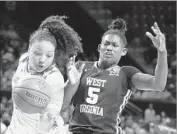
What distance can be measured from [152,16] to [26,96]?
30.1 feet

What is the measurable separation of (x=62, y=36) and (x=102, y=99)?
59 centimetres

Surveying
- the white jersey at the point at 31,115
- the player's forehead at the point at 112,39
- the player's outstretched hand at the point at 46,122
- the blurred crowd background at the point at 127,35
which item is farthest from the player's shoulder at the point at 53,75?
the blurred crowd background at the point at 127,35

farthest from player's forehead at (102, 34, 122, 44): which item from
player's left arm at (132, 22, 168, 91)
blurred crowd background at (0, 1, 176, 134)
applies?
blurred crowd background at (0, 1, 176, 134)

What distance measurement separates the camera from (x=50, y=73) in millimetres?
3021

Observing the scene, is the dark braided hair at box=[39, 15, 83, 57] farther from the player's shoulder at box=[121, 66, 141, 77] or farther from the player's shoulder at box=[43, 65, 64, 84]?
the player's shoulder at box=[121, 66, 141, 77]

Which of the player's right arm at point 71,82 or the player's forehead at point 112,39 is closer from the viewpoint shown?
the player's right arm at point 71,82

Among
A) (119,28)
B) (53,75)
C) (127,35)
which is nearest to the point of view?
(53,75)

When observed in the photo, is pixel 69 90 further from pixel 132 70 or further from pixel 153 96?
pixel 153 96

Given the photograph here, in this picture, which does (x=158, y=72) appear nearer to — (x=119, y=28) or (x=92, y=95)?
(x=92, y=95)

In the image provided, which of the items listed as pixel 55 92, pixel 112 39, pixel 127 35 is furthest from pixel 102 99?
pixel 127 35

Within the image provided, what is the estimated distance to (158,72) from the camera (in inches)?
117

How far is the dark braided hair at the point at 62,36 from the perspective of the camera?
10.5 feet

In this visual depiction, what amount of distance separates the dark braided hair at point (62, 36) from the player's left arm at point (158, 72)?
55cm

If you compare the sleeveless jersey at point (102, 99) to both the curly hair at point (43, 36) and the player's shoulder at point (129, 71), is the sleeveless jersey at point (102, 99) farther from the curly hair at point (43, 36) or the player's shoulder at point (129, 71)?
the curly hair at point (43, 36)
